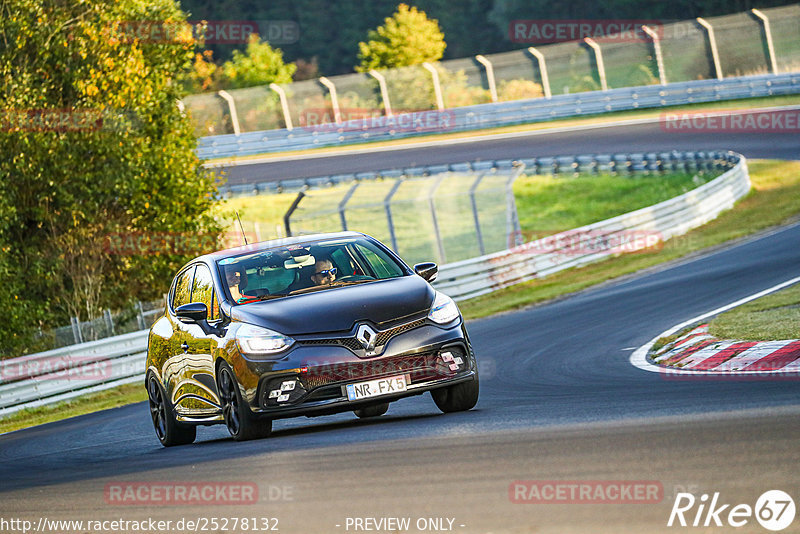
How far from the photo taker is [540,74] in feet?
165

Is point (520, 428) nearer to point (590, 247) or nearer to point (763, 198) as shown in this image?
point (590, 247)

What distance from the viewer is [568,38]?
73375 mm

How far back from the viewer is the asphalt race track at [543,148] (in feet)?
126

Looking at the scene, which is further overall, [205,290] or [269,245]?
[269,245]

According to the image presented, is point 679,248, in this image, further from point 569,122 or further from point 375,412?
point 569,122

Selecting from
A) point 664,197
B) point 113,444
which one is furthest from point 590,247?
point 113,444

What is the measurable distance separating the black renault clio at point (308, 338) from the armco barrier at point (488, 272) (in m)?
9.98

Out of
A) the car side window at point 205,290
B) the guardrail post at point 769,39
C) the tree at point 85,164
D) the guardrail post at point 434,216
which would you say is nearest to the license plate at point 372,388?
the car side window at point 205,290

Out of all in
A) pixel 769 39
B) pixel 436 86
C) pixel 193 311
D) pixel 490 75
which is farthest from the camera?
pixel 436 86

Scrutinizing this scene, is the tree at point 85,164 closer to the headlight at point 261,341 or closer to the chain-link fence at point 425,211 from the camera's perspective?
the chain-link fence at point 425,211

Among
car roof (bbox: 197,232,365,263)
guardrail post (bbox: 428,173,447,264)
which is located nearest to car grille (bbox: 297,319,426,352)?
car roof (bbox: 197,232,365,263)

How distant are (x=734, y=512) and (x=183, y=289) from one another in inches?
278

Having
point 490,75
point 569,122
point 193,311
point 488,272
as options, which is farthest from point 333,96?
point 193,311

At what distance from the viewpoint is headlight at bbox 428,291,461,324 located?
9.33 meters
